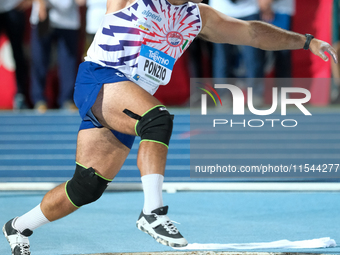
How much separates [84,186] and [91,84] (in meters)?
0.63

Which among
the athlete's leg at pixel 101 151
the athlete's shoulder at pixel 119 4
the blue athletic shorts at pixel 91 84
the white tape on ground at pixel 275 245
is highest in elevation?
the athlete's shoulder at pixel 119 4

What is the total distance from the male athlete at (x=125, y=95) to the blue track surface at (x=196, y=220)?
0.66 meters

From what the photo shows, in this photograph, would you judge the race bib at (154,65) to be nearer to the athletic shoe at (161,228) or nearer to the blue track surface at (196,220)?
the athletic shoe at (161,228)

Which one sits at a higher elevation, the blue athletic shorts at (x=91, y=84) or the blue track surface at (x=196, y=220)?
the blue athletic shorts at (x=91, y=84)

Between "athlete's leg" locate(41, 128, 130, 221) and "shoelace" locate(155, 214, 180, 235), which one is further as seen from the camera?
"athlete's leg" locate(41, 128, 130, 221)

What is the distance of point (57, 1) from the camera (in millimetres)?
9234

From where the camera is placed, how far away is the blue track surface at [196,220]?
407 centimetres

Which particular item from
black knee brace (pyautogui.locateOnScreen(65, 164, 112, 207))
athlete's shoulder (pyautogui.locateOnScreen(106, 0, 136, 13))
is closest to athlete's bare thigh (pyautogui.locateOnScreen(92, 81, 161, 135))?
black knee brace (pyautogui.locateOnScreen(65, 164, 112, 207))

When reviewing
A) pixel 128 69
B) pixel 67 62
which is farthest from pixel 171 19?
pixel 67 62

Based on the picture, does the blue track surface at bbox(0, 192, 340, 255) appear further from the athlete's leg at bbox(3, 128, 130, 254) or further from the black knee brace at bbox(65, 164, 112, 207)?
the black knee brace at bbox(65, 164, 112, 207)

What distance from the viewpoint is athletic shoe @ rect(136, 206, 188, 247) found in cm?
260

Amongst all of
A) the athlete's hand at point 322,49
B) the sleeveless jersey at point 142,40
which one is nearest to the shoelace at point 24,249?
the sleeveless jersey at point 142,40

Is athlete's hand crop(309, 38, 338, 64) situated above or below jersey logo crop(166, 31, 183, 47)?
below

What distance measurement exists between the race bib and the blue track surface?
1.32 metres
